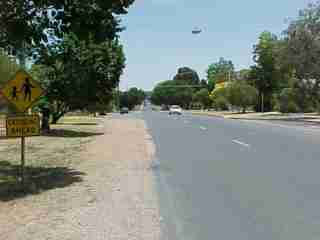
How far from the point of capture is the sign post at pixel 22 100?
10.5 meters

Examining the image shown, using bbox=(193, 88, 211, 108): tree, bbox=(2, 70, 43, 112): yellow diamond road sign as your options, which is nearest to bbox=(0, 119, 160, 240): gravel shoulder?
bbox=(2, 70, 43, 112): yellow diamond road sign

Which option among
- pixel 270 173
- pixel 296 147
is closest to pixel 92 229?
pixel 270 173

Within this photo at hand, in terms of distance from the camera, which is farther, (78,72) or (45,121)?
(45,121)

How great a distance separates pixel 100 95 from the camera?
1298 inches

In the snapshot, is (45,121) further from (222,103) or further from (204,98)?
(204,98)

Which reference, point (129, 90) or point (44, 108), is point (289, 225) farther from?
point (129, 90)

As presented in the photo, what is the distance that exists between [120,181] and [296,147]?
9086 millimetres

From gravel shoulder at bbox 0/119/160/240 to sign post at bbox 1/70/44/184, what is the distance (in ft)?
4.22

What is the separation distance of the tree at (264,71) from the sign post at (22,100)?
244ft

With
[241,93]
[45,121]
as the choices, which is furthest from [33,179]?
[241,93]

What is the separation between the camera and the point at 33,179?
1243cm

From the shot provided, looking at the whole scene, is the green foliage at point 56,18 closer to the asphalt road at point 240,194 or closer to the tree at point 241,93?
the asphalt road at point 240,194

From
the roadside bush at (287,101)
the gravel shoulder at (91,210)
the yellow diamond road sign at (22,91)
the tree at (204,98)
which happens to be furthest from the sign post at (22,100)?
the tree at (204,98)

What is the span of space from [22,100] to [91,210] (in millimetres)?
3088
